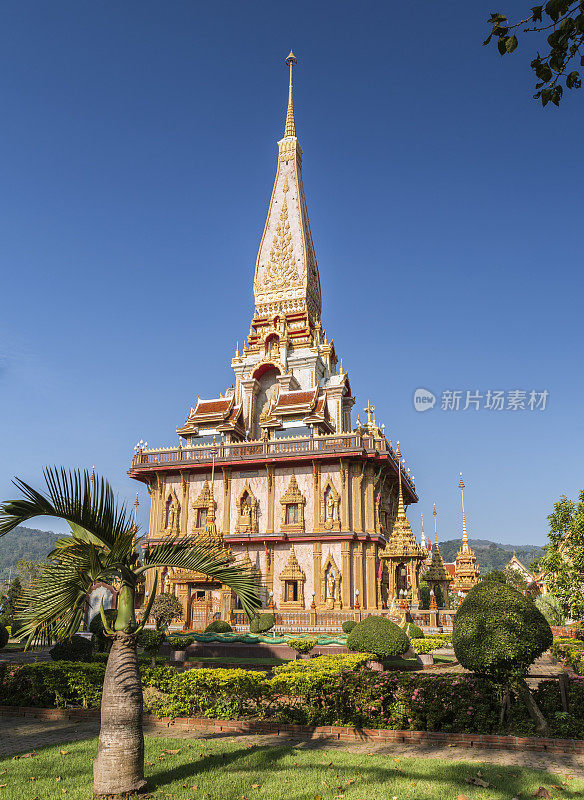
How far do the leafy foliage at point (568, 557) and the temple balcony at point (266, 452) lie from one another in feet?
54.2

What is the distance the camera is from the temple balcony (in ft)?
117

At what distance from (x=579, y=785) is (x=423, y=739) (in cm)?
298

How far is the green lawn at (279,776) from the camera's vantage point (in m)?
7.39

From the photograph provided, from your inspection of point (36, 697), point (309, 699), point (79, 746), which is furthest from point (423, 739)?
point (36, 697)

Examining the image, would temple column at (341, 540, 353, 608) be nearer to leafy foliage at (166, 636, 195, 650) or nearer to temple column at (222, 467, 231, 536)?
temple column at (222, 467, 231, 536)

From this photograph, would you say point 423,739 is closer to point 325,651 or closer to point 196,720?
point 196,720

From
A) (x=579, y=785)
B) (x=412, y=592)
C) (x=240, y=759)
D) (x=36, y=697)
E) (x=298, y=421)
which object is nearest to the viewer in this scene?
(x=579, y=785)

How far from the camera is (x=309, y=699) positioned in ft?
36.7

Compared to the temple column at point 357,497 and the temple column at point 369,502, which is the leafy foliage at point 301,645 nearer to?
the temple column at point 357,497

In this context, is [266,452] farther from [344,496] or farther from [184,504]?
[184,504]

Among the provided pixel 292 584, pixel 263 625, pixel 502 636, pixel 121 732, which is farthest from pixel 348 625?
pixel 121 732

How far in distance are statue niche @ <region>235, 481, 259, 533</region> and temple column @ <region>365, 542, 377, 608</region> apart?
6.86 metres

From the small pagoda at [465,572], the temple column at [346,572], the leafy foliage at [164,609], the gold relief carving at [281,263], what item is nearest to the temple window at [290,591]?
the temple column at [346,572]

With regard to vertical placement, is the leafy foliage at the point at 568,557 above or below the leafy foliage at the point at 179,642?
above
